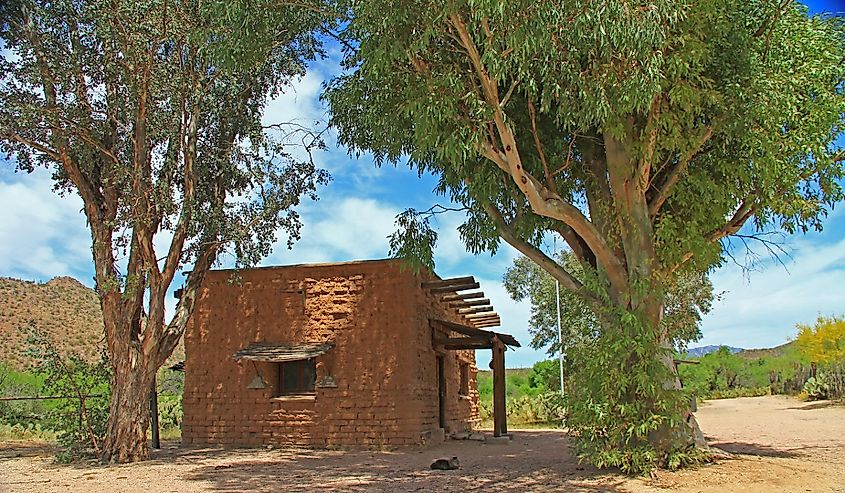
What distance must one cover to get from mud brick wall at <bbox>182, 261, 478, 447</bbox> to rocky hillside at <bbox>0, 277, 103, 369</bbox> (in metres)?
16.4

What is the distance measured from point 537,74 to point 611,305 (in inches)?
139

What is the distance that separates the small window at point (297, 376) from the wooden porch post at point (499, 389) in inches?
174

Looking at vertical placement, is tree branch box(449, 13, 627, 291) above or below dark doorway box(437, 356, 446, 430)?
above

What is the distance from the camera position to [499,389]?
17.7 meters

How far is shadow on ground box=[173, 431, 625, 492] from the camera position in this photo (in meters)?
9.73

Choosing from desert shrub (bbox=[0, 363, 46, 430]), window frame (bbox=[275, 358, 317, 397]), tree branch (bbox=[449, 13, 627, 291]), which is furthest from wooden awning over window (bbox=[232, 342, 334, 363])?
tree branch (bbox=[449, 13, 627, 291])

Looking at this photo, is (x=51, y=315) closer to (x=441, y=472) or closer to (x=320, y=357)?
(x=320, y=357)

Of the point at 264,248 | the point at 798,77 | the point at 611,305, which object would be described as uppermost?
the point at 798,77

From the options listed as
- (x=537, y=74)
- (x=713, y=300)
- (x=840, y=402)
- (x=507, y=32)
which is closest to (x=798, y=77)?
(x=537, y=74)

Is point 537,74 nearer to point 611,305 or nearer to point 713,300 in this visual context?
point 611,305

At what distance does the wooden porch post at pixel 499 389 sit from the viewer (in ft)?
56.9

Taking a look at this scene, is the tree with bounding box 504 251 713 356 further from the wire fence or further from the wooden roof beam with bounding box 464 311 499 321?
the wooden roof beam with bounding box 464 311 499 321

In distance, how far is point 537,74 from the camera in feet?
32.3

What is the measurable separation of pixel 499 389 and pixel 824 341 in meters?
15.2
